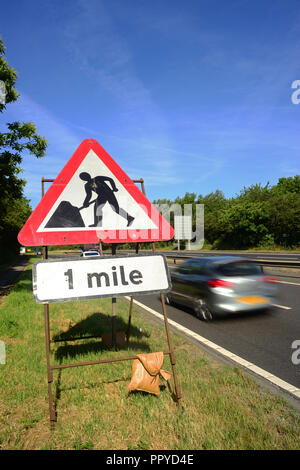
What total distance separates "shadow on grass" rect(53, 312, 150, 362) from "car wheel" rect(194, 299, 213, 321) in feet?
6.21

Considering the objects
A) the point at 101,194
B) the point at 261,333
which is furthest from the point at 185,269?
the point at 101,194

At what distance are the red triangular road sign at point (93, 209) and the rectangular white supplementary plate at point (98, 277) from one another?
213 mm

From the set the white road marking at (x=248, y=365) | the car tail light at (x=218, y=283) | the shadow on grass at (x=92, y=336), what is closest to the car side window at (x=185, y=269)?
the car tail light at (x=218, y=283)

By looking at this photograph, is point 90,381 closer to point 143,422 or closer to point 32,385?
point 32,385

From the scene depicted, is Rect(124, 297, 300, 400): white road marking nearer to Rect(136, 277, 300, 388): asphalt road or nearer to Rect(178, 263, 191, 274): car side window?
Rect(136, 277, 300, 388): asphalt road

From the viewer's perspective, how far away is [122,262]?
10.1 ft

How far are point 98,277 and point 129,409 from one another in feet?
4.16

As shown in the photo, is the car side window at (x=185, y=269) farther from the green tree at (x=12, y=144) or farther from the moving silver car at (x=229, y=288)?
the green tree at (x=12, y=144)

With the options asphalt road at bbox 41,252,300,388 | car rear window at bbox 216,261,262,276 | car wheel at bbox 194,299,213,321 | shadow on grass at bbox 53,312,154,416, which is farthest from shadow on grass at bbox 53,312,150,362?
car rear window at bbox 216,261,262,276

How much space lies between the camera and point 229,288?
663 centimetres

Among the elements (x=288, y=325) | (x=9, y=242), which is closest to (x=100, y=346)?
(x=288, y=325)

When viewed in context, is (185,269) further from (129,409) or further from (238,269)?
(129,409)

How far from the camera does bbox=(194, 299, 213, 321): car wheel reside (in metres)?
6.99
